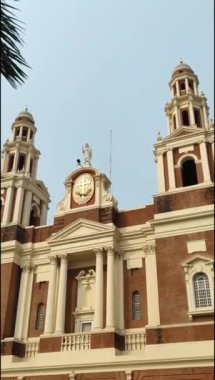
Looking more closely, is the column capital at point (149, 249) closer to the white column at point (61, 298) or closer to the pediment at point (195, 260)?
the pediment at point (195, 260)

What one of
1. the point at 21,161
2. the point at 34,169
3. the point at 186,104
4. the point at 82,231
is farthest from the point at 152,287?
the point at 21,161

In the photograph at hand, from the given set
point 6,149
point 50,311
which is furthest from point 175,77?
point 50,311

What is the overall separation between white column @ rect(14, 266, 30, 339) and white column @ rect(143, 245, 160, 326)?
6608 mm

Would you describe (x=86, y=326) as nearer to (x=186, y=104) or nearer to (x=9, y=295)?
(x=9, y=295)

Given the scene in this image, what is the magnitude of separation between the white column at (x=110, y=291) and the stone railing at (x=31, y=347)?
3937mm

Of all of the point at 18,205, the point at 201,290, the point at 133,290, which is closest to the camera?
the point at 201,290

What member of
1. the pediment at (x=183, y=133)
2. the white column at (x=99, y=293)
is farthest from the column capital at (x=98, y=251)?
the pediment at (x=183, y=133)

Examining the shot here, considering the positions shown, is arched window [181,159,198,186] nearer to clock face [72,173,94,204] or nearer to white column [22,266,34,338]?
clock face [72,173,94,204]

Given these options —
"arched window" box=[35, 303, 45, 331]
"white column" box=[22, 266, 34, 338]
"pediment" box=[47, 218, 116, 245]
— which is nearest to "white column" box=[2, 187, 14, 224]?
"white column" box=[22, 266, 34, 338]

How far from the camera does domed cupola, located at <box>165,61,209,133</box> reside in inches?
939

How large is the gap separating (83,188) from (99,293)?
6.22m

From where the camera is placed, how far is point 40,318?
21.0 metres

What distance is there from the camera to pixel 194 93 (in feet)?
82.8

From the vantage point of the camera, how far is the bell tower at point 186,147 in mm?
20625
